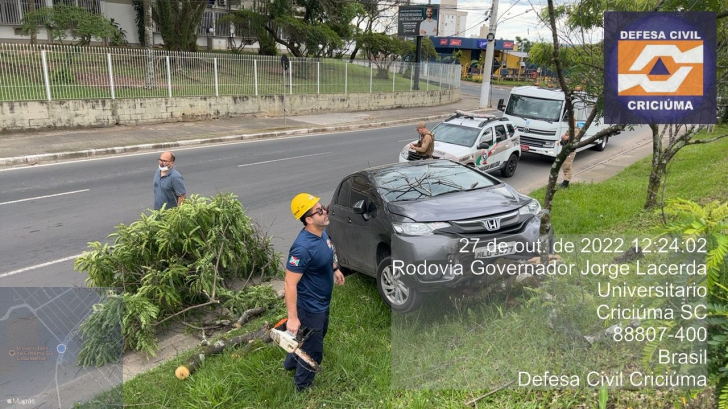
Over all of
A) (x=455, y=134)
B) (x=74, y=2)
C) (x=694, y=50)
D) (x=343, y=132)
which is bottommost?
(x=343, y=132)

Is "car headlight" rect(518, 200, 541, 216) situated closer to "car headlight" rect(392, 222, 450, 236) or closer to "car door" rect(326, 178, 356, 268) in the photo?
"car headlight" rect(392, 222, 450, 236)

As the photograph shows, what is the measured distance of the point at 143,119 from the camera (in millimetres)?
20312

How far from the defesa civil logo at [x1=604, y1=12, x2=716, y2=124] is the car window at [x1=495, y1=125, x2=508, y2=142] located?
6175mm

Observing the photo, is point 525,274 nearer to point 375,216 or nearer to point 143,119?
point 375,216

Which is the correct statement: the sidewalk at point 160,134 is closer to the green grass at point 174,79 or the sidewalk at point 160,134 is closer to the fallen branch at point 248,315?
the green grass at point 174,79

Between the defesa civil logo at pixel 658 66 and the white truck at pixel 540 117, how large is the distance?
8.02 metres

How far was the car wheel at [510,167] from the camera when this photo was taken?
1408 cm

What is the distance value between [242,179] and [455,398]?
9757mm

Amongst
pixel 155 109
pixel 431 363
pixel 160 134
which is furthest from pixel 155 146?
pixel 431 363

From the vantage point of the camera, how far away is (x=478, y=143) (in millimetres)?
12898

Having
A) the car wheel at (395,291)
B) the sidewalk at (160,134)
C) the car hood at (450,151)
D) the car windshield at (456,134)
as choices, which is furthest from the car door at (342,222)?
the sidewalk at (160,134)

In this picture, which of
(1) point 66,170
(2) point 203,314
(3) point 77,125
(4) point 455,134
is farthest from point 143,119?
(2) point 203,314

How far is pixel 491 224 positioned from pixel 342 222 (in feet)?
6.88

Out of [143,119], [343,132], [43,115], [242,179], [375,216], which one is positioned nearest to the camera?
[375,216]
